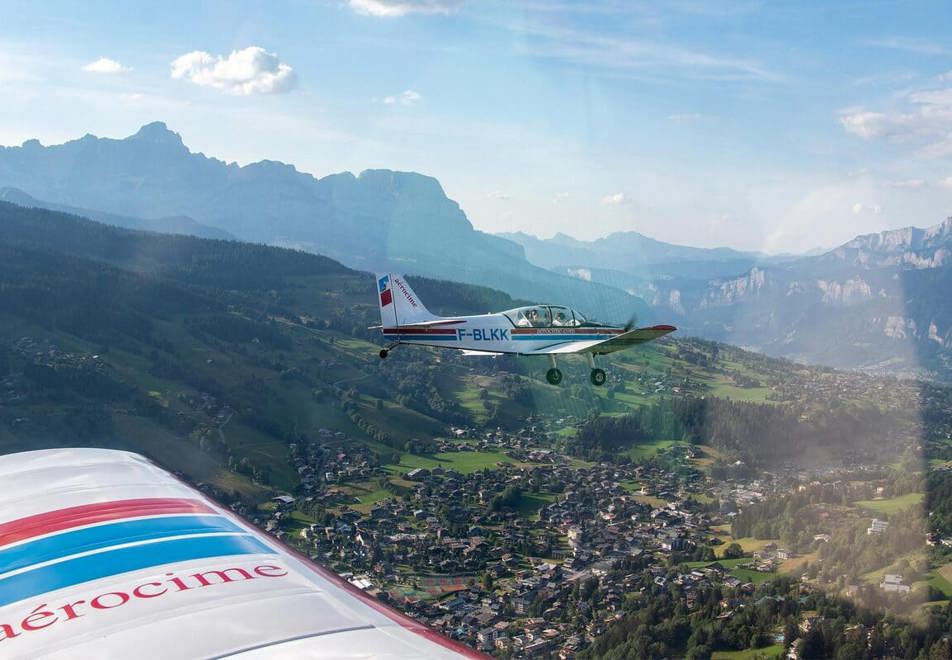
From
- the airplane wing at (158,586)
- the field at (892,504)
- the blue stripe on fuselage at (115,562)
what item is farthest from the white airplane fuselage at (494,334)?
the field at (892,504)

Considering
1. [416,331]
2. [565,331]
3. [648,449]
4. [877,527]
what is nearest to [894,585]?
[877,527]

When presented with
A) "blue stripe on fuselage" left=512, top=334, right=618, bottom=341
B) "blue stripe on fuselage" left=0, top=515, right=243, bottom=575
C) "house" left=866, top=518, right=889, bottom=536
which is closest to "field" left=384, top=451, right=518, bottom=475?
"house" left=866, top=518, right=889, bottom=536

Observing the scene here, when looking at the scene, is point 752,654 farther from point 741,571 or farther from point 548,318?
point 548,318

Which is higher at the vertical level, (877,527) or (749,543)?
(877,527)

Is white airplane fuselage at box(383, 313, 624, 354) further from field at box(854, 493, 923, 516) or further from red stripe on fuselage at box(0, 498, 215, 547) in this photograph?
field at box(854, 493, 923, 516)

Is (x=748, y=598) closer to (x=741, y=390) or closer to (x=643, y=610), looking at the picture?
(x=643, y=610)

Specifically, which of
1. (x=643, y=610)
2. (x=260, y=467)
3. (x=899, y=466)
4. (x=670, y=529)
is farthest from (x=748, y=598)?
(x=899, y=466)
